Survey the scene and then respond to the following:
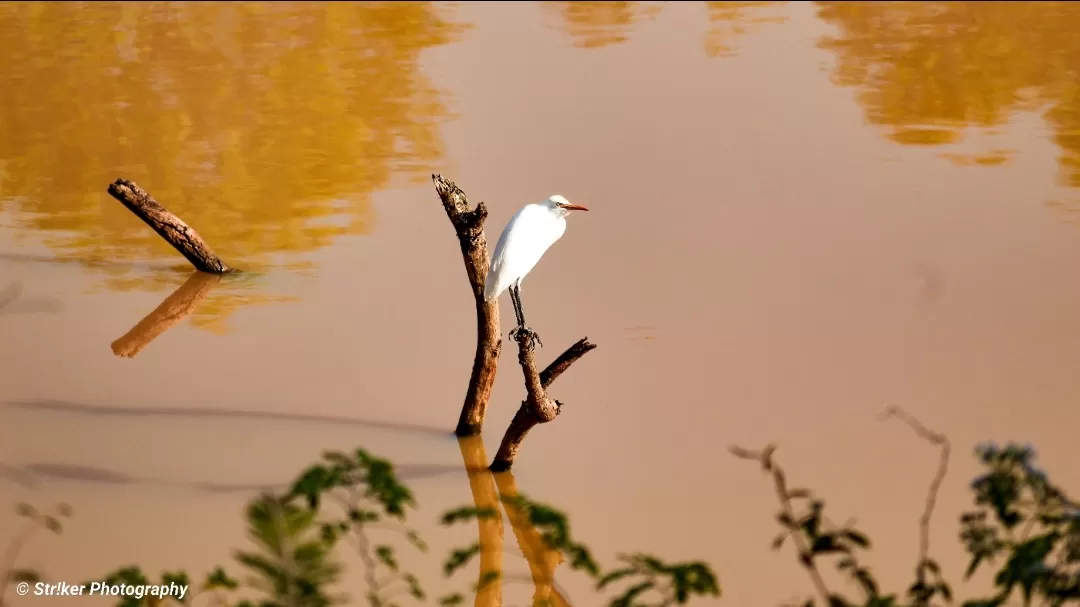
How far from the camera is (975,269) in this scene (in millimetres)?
10508

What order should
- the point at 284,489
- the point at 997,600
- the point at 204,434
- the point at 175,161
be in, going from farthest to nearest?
1. the point at 175,161
2. the point at 204,434
3. the point at 284,489
4. the point at 997,600

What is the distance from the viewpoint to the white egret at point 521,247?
6.26 metres

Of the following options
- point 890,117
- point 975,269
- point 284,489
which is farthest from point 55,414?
point 890,117

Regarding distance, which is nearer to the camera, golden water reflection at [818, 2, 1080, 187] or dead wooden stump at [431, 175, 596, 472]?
dead wooden stump at [431, 175, 596, 472]

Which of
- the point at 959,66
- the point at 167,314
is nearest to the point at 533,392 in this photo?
the point at 167,314

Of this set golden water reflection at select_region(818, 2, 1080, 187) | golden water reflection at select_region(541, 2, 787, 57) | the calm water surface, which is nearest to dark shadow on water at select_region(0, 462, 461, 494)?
the calm water surface

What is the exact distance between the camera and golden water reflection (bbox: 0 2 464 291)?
38.7 ft

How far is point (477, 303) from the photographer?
21.5 ft

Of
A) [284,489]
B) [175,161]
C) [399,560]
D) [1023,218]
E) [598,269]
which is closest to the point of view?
[399,560]

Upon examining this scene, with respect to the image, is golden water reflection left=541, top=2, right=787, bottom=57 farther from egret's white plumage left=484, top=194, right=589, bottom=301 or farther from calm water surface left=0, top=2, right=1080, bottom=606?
egret's white plumage left=484, top=194, right=589, bottom=301

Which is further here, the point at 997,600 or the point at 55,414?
the point at 55,414

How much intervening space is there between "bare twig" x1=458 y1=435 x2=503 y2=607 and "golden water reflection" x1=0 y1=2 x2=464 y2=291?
3334 mm

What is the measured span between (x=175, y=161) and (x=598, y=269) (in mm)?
5398

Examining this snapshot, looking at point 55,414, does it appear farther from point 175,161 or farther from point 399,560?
point 175,161
